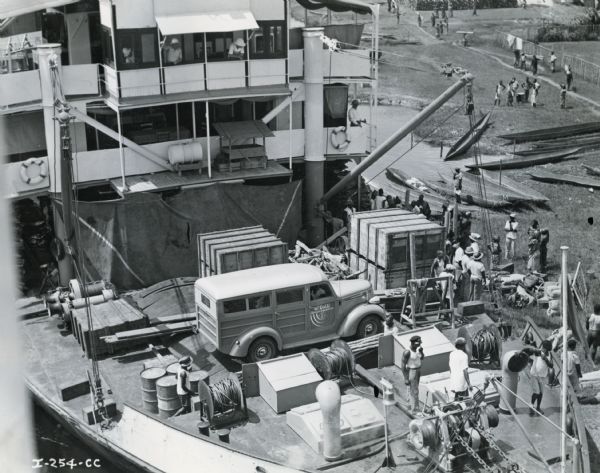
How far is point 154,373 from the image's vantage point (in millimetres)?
16281

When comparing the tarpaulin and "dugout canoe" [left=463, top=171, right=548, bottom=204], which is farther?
"dugout canoe" [left=463, top=171, right=548, bottom=204]

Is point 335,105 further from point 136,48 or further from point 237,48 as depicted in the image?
point 136,48

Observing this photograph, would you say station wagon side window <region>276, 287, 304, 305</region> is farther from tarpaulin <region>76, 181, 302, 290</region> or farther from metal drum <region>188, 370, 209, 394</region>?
tarpaulin <region>76, 181, 302, 290</region>

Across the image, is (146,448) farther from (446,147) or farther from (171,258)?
(446,147)

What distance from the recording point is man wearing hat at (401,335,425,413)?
15461 millimetres

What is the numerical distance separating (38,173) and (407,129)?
35.8ft

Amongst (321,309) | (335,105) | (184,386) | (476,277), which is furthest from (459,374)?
(335,105)

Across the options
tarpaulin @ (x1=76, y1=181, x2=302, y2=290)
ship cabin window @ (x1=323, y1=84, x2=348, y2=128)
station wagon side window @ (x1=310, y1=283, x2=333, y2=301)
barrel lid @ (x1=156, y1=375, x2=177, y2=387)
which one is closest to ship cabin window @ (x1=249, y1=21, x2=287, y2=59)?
ship cabin window @ (x1=323, y1=84, x2=348, y2=128)

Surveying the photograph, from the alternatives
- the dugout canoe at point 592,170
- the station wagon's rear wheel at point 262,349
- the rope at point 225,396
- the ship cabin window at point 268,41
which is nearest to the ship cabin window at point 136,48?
the ship cabin window at point 268,41

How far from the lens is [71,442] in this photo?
679 inches

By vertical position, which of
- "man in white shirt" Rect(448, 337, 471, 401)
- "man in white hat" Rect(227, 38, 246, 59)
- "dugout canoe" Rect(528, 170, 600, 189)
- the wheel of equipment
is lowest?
"dugout canoe" Rect(528, 170, 600, 189)

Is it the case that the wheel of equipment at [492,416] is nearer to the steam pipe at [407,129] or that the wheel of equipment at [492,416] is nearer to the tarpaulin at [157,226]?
the steam pipe at [407,129]

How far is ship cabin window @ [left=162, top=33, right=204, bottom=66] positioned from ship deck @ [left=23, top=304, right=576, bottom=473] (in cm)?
864

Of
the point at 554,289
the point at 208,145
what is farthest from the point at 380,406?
the point at 208,145
